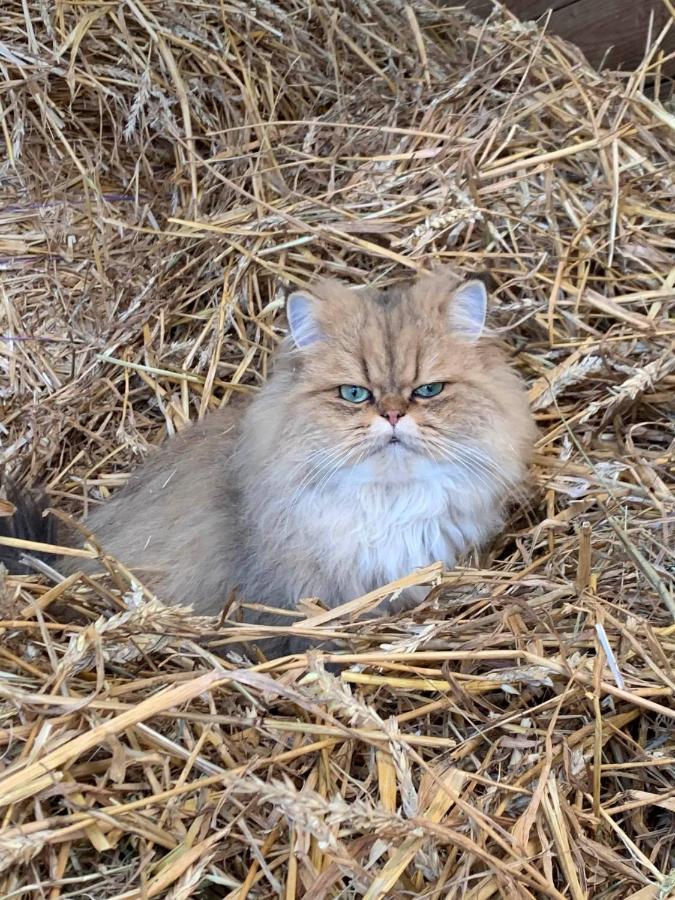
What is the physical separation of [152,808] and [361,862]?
14.8 inches

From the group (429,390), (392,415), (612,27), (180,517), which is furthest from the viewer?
(612,27)

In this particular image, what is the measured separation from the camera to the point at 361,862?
1.35 meters

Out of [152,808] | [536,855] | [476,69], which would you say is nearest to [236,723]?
[152,808]

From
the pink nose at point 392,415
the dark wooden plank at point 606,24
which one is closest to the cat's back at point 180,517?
the pink nose at point 392,415

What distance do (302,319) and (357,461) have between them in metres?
0.41

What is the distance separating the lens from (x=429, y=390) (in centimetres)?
190

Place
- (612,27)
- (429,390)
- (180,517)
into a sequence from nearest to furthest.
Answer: (429,390)
(180,517)
(612,27)

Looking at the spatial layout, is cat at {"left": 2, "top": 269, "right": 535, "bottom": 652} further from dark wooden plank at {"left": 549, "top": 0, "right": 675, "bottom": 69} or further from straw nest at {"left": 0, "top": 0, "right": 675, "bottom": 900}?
dark wooden plank at {"left": 549, "top": 0, "right": 675, "bottom": 69}

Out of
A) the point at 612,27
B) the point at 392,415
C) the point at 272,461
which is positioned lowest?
the point at 272,461

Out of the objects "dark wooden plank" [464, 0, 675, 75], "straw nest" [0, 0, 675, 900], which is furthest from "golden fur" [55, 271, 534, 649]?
"dark wooden plank" [464, 0, 675, 75]

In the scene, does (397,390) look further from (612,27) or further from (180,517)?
(612,27)

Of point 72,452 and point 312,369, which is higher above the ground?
point 312,369

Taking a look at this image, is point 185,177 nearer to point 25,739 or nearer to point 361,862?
point 25,739

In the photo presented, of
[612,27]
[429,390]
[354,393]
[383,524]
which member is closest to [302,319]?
[354,393]
